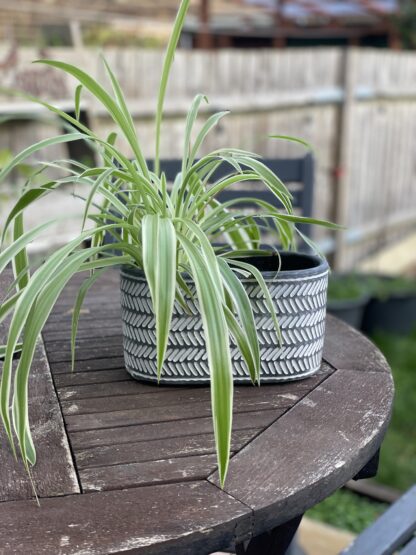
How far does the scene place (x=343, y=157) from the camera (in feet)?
15.0

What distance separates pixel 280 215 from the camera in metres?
1.11

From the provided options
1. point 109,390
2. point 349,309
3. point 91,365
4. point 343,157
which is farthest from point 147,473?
point 343,157

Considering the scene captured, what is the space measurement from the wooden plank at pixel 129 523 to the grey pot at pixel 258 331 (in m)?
0.29

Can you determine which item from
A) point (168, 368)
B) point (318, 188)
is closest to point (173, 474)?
point (168, 368)

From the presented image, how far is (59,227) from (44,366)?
1.86m

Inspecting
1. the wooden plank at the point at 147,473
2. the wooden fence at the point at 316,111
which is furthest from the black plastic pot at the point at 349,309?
the wooden plank at the point at 147,473

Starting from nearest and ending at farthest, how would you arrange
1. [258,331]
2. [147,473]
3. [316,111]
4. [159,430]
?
1. [147,473]
2. [159,430]
3. [258,331]
4. [316,111]

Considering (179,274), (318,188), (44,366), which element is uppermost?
(179,274)

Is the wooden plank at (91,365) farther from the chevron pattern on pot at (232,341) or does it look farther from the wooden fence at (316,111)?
the wooden fence at (316,111)

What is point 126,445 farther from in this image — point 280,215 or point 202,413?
point 280,215

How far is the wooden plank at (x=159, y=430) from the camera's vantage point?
3.16 ft

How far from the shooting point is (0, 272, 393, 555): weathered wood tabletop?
0.78 m

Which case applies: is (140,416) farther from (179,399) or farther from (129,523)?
(129,523)

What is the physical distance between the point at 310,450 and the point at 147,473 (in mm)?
213
